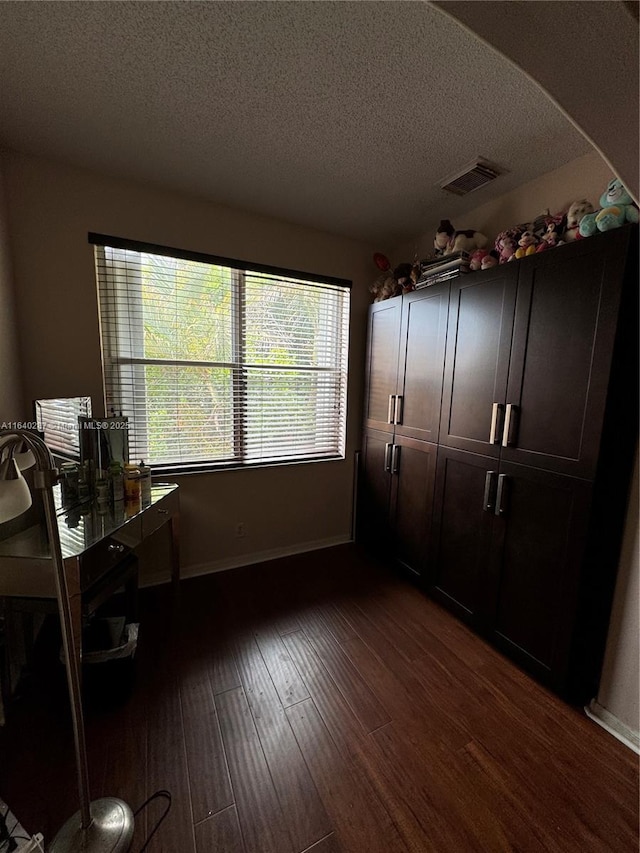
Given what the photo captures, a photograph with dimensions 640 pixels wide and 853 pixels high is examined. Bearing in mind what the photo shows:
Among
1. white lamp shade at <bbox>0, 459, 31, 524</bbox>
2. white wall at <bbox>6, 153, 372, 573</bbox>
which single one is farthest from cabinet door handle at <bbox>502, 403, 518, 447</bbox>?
white lamp shade at <bbox>0, 459, 31, 524</bbox>

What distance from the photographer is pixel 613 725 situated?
1.43 metres

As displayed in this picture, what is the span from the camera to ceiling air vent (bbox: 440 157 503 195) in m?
1.77

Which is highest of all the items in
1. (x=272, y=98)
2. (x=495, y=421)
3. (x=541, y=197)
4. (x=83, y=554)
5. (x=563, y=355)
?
(x=272, y=98)

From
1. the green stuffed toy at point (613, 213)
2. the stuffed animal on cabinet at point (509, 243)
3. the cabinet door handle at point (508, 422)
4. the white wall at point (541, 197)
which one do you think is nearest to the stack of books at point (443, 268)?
the stuffed animal on cabinet at point (509, 243)

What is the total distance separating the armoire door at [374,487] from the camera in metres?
2.61

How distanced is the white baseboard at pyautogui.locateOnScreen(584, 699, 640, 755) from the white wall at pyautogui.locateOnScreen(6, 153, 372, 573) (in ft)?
6.13

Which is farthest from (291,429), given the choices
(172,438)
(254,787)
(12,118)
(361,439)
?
(12,118)

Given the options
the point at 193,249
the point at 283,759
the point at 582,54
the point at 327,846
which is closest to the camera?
the point at 582,54

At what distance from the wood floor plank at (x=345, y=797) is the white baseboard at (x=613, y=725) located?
1049 mm

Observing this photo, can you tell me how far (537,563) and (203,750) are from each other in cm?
165

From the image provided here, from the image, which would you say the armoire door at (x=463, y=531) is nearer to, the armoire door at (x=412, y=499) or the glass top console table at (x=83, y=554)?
the armoire door at (x=412, y=499)

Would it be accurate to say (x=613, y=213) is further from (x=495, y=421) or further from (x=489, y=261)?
(x=495, y=421)

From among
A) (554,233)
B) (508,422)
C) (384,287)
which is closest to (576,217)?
(554,233)

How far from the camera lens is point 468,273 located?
1935 millimetres
